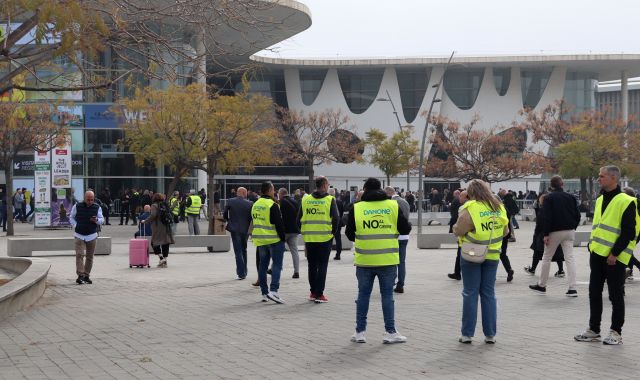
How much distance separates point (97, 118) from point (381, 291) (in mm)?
42180

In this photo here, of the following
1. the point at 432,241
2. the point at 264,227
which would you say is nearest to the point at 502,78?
the point at 432,241

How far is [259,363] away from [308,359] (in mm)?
451

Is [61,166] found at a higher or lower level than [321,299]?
higher

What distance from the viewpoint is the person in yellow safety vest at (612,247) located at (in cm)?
903

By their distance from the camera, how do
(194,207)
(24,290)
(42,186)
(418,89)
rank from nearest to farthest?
(24,290)
(194,207)
(42,186)
(418,89)

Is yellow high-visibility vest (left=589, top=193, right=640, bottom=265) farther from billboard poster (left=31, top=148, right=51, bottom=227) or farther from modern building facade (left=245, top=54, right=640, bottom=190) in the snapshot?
modern building facade (left=245, top=54, right=640, bottom=190)

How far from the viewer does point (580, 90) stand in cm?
8006

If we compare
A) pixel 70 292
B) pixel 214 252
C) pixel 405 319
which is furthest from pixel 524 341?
pixel 214 252

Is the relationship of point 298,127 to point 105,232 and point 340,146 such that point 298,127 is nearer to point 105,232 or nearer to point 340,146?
point 340,146

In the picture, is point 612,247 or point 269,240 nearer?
point 612,247

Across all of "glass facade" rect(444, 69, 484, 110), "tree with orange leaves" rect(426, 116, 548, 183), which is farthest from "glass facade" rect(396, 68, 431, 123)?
"tree with orange leaves" rect(426, 116, 548, 183)

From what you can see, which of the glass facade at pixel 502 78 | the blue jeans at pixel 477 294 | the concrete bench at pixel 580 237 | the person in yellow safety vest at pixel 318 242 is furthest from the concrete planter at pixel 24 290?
the glass facade at pixel 502 78

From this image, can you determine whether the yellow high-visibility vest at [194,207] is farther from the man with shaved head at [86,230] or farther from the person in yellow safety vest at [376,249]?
the person in yellow safety vest at [376,249]

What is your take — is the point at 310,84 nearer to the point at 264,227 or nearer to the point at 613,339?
the point at 264,227
